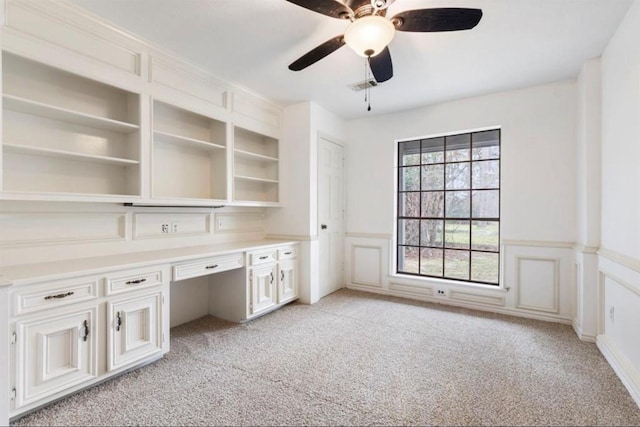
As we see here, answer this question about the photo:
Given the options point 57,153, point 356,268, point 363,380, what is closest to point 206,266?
point 57,153

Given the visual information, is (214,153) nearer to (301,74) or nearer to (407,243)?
(301,74)

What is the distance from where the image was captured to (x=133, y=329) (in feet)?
7.34

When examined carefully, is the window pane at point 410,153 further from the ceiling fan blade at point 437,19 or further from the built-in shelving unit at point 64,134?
the built-in shelving unit at point 64,134

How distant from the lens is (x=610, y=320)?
8.19 ft

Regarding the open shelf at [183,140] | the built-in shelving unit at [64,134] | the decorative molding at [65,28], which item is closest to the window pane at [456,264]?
the open shelf at [183,140]

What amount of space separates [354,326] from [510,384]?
143 centimetres

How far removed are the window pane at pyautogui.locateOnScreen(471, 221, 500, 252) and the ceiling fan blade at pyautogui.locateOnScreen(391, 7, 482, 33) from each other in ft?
8.66

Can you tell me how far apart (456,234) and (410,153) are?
1.29m

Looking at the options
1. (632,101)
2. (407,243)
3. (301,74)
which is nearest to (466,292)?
(407,243)

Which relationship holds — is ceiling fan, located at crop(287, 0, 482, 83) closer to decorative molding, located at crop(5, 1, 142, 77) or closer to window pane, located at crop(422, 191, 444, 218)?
decorative molding, located at crop(5, 1, 142, 77)

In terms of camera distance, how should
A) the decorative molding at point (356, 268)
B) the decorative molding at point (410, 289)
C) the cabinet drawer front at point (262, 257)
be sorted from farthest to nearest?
the decorative molding at point (356, 268), the decorative molding at point (410, 289), the cabinet drawer front at point (262, 257)

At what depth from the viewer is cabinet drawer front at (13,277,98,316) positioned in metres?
1.73

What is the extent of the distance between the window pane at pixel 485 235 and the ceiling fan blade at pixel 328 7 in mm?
3045

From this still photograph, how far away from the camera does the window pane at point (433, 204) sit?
13.4 feet
